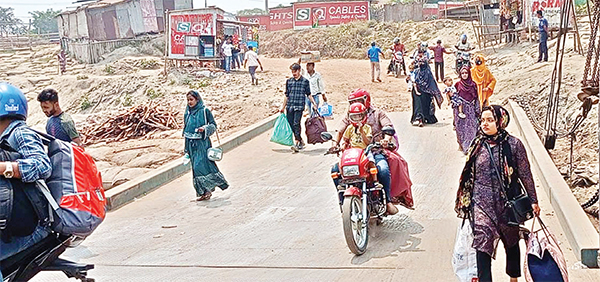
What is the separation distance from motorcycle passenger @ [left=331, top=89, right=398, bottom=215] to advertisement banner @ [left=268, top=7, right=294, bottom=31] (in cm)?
4767

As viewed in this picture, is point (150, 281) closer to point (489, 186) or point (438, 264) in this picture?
point (438, 264)

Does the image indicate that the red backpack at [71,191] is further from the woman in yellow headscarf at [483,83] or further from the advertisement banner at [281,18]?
the advertisement banner at [281,18]

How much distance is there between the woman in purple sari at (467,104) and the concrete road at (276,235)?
0.48 metres

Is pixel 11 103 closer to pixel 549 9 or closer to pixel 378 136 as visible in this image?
pixel 378 136

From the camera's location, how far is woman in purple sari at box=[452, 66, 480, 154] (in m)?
11.1

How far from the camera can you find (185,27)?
30.9 metres

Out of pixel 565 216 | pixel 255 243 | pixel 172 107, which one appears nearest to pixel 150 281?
pixel 255 243

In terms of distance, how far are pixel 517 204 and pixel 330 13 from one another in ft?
147

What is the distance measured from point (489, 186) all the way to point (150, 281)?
305 centimetres

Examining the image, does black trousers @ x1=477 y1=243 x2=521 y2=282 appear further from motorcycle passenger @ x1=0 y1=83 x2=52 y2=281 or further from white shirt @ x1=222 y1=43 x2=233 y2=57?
white shirt @ x1=222 y1=43 x2=233 y2=57

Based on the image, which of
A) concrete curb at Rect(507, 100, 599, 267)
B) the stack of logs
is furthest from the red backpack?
the stack of logs

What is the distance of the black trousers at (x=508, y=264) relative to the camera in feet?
16.7

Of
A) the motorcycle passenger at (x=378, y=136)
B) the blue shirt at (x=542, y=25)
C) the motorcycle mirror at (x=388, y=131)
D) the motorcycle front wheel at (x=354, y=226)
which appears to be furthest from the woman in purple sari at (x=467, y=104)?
the blue shirt at (x=542, y=25)

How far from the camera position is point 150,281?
6.30m
